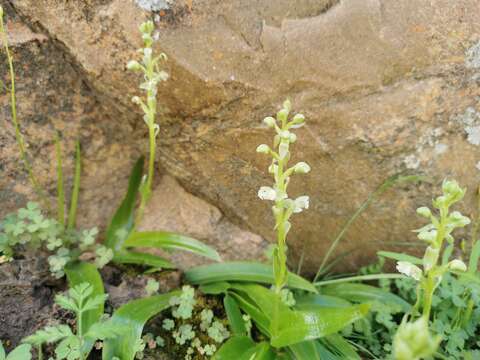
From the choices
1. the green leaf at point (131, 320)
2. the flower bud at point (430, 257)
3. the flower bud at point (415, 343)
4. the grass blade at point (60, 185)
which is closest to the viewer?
the flower bud at point (415, 343)

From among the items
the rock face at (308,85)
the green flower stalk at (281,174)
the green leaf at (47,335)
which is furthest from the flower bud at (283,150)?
the green leaf at (47,335)

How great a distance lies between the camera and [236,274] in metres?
2.85

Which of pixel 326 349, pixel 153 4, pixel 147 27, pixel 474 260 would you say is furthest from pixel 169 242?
pixel 474 260

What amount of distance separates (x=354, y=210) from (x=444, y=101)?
35.0 inches

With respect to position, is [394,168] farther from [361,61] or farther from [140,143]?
[140,143]

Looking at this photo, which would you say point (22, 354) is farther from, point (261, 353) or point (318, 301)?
point (318, 301)

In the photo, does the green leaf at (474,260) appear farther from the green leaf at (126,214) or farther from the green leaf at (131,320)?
the green leaf at (126,214)

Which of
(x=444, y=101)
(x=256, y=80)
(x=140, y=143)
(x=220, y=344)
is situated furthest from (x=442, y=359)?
(x=140, y=143)

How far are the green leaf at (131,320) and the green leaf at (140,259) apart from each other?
0.27 meters

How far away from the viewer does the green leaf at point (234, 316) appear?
2.56 meters

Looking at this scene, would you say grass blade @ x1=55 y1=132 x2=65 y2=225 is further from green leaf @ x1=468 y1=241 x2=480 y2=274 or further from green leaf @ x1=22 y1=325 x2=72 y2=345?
green leaf @ x1=468 y1=241 x2=480 y2=274

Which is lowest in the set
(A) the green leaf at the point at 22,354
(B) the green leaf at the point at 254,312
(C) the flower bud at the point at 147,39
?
(A) the green leaf at the point at 22,354

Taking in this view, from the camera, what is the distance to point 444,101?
263 centimetres

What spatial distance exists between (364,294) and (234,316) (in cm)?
88
